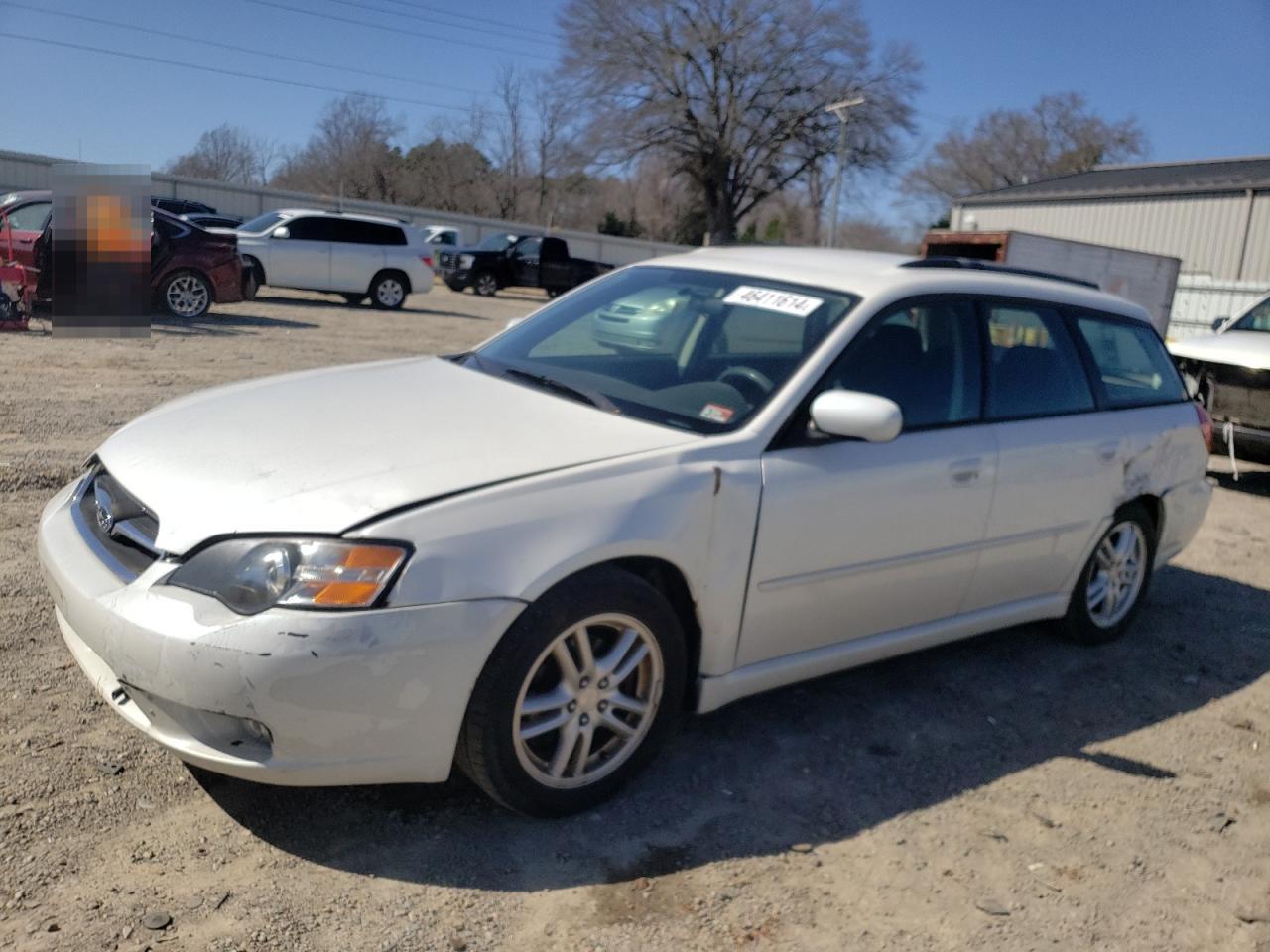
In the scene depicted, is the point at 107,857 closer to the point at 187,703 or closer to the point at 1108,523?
the point at 187,703

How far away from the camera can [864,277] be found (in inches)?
163

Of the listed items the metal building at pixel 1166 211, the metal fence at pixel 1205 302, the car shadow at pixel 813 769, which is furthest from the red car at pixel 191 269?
the metal building at pixel 1166 211

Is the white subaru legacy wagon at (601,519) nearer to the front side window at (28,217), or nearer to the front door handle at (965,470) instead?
the front door handle at (965,470)

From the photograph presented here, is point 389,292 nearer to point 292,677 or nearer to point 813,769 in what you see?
point 813,769

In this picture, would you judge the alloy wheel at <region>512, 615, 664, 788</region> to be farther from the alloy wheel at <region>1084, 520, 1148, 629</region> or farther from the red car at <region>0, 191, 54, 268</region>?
the red car at <region>0, 191, 54, 268</region>

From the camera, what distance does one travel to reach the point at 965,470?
409 centimetres

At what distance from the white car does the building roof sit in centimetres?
2561

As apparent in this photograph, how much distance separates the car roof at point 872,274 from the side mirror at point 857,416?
600mm

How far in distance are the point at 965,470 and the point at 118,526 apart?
9.20 feet

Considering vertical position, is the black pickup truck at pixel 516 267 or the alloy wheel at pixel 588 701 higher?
the black pickup truck at pixel 516 267

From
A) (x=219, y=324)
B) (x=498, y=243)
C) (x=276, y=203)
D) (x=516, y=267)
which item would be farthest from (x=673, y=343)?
(x=276, y=203)

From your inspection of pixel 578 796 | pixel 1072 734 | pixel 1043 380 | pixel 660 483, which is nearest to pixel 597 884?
pixel 578 796

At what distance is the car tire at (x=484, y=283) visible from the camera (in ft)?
94.5

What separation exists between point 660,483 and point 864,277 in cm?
139
